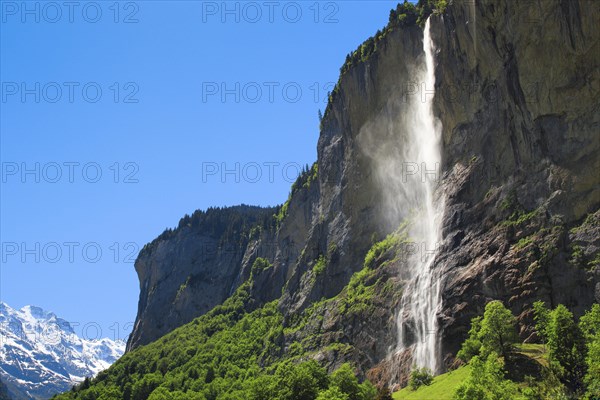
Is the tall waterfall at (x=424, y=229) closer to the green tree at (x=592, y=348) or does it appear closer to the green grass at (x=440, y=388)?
the green grass at (x=440, y=388)

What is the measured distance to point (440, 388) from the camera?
93.1 metres

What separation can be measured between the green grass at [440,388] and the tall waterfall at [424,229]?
6.52 metres

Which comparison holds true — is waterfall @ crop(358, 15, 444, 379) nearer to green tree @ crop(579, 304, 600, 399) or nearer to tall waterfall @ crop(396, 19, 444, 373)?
tall waterfall @ crop(396, 19, 444, 373)

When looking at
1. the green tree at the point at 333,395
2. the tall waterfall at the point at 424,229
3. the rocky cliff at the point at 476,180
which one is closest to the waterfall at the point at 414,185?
the tall waterfall at the point at 424,229

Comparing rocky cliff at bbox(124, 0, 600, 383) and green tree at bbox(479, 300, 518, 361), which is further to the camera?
rocky cliff at bbox(124, 0, 600, 383)

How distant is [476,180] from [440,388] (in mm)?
37774

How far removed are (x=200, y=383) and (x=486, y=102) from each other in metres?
91.4

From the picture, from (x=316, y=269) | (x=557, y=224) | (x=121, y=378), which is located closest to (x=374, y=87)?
(x=316, y=269)

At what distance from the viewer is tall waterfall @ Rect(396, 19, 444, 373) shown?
112688 mm

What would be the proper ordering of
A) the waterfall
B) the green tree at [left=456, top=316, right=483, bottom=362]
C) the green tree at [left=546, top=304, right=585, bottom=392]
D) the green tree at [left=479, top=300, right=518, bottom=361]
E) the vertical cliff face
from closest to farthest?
the green tree at [left=546, top=304, right=585, bottom=392] < the green tree at [left=479, top=300, right=518, bottom=361] < the green tree at [left=456, top=316, right=483, bottom=362] < the vertical cliff face < the waterfall

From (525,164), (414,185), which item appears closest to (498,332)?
(525,164)

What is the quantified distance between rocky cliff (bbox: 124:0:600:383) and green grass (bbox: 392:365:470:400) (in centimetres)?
709

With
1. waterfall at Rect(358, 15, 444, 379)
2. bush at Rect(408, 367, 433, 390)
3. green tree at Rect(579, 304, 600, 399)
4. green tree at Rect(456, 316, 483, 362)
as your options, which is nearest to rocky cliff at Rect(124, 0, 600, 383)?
waterfall at Rect(358, 15, 444, 379)

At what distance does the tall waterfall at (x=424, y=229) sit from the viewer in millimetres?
112688
